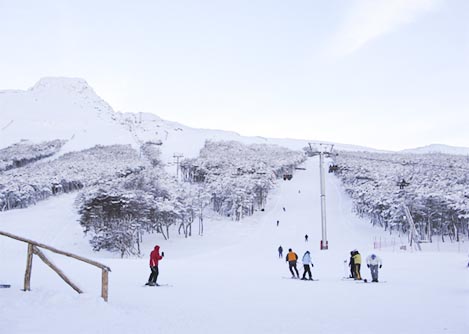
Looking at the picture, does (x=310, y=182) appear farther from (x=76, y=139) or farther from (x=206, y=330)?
(x=206, y=330)


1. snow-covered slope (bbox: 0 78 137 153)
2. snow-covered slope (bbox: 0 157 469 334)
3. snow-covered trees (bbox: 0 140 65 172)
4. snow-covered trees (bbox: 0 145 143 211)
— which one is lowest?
snow-covered slope (bbox: 0 157 469 334)

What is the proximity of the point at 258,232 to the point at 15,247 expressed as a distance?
99.4ft

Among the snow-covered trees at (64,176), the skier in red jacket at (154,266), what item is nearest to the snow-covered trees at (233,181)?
the snow-covered trees at (64,176)

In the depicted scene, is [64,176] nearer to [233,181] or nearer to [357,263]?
[233,181]

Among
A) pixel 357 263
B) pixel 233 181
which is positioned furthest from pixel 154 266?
pixel 233 181

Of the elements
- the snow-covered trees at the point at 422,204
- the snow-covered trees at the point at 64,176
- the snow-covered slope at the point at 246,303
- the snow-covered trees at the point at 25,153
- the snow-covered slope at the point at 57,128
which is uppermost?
the snow-covered slope at the point at 57,128

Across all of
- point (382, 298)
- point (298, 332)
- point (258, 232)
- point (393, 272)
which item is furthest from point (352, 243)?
point (298, 332)

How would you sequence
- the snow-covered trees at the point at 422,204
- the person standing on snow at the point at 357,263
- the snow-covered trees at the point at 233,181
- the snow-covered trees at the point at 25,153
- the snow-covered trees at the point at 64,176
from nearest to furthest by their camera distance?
the person standing on snow at the point at 357,263 < the snow-covered trees at the point at 422,204 < the snow-covered trees at the point at 233,181 < the snow-covered trees at the point at 64,176 < the snow-covered trees at the point at 25,153

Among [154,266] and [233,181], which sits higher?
[233,181]

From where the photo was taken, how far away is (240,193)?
69188 millimetres

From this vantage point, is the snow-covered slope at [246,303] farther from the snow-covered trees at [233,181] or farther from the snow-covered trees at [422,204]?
the snow-covered trees at [233,181]

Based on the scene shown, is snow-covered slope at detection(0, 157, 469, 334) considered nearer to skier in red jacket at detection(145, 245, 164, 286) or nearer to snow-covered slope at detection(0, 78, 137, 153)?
skier in red jacket at detection(145, 245, 164, 286)

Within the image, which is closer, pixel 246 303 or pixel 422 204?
pixel 246 303

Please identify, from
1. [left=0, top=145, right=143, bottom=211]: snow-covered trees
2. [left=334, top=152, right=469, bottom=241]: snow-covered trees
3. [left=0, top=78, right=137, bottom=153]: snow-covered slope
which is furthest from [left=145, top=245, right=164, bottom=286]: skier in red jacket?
[left=0, top=78, right=137, bottom=153]: snow-covered slope
